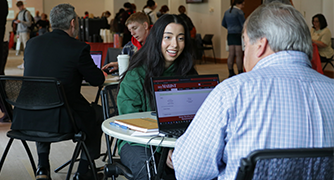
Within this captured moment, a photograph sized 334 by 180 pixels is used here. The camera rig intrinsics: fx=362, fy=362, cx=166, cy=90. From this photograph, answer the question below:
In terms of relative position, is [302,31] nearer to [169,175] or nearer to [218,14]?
[169,175]

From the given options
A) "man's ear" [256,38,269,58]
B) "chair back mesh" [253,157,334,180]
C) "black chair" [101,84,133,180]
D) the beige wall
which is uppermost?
the beige wall

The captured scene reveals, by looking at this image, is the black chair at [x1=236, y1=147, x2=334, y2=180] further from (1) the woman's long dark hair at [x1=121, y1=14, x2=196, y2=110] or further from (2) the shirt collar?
(1) the woman's long dark hair at [x1=121, y1=14, x2=196, y2=110]

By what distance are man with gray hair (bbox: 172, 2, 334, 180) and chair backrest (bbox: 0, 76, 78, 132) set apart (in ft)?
4.20

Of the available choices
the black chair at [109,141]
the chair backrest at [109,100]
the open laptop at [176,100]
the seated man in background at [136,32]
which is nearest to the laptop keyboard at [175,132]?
the open laptop at [176,100]

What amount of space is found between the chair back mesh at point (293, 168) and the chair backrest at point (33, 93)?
1.52 meters

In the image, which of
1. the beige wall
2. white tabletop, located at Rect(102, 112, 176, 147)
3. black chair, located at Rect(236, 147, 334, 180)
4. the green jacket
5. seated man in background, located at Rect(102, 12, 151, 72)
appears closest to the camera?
black chair, located at Rect(236, 147, 334, 180)

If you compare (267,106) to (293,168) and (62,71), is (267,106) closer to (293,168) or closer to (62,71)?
(293,168)

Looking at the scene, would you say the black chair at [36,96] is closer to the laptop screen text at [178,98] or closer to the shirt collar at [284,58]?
the laptop screen text at [178,98]

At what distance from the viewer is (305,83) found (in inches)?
39.9

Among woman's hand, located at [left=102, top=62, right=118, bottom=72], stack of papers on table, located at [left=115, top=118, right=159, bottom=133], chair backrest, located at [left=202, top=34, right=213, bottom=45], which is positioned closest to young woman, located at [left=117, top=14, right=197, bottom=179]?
stack of papers on table, located at [left=115, top=118, right=159, bottom=133]

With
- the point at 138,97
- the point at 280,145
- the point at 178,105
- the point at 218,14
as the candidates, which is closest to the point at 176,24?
the point at 138,97

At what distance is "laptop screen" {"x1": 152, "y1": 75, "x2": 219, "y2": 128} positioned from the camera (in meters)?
1.57

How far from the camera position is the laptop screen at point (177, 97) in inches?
61.8

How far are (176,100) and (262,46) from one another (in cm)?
61
